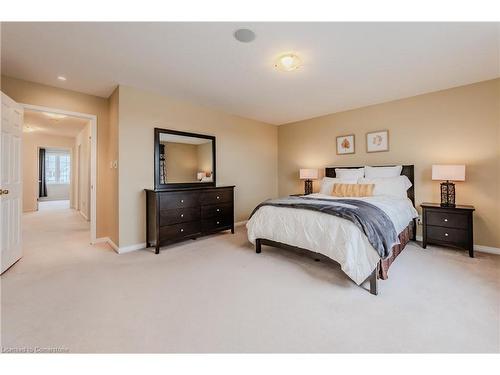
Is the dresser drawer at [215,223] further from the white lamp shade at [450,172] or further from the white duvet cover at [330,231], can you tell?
the white lamp shade at [450,172]

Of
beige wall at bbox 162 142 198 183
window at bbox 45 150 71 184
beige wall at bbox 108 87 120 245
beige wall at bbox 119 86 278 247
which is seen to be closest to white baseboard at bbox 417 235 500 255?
beige wall at bbox 119 86 278 247

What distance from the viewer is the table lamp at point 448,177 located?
9.92ft

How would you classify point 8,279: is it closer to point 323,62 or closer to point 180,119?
point 180,119

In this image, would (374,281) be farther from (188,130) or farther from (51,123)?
(51,123)

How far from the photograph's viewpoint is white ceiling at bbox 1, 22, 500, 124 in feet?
6.56

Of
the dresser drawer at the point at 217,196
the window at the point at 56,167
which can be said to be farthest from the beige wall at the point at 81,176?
the dresser drawer at the point at 217,196

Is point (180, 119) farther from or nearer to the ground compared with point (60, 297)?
farther from the ground

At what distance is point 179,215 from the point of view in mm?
3387

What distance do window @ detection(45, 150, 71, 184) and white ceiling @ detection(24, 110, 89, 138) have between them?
440 cm

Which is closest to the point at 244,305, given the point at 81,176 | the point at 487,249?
the point at 487,249

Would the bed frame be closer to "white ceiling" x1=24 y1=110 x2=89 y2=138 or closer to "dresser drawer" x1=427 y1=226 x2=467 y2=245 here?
"dresser drawer" x1=427 y1=226 x2=467 y2=245
